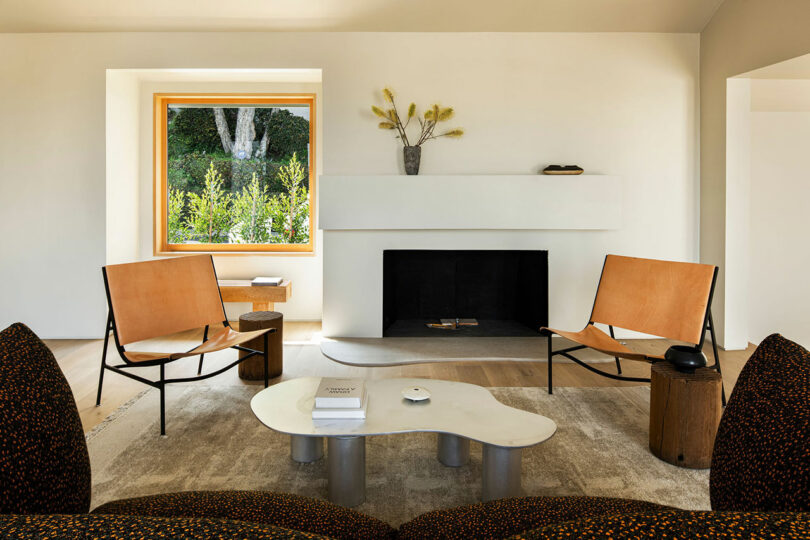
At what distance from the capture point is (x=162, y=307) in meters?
3.14

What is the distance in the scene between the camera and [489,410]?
2.11 m

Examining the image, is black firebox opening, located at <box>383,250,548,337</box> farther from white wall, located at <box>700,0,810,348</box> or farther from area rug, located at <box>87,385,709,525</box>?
area rug, located at <box>87,385,709,525</box>

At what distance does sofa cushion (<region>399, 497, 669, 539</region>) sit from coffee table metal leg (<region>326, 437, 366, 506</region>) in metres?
0.75

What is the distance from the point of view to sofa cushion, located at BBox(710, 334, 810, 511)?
0.90 m

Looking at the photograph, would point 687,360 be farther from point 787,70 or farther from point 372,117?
point 372,117

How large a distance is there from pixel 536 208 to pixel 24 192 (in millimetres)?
4295

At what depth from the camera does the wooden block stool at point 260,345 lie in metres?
3.36

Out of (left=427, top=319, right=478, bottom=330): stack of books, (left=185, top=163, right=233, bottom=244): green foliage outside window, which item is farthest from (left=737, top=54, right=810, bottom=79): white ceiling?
(left=185, top=163, right=233, bottom=244): green foliage outside window

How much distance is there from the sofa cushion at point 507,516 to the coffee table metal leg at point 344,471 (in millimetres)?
747

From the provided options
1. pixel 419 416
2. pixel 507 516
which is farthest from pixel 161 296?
pixel 507 516

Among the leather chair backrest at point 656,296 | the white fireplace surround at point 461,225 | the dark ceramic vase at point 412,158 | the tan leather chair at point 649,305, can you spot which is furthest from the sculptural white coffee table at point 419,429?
the dark ceramic vase at point 412,158

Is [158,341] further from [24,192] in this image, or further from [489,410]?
[489,410]

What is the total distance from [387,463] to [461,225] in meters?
2.48

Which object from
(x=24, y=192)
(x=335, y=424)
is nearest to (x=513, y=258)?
(x=335, y=424)
